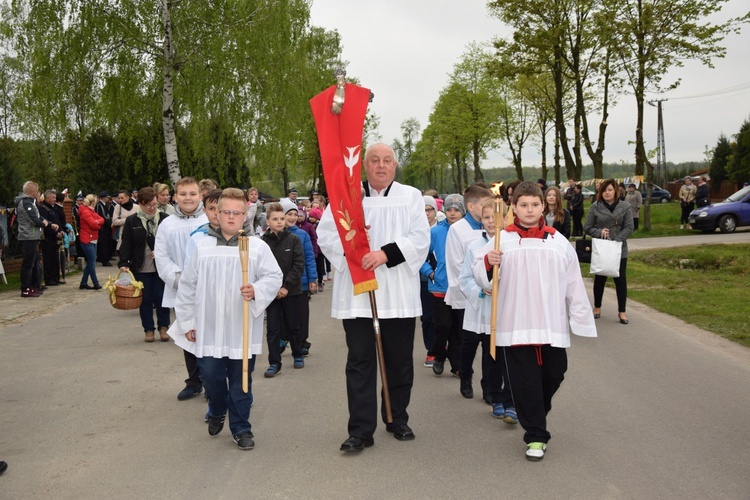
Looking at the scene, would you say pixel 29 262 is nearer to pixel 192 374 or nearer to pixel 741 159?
pixel 192 374

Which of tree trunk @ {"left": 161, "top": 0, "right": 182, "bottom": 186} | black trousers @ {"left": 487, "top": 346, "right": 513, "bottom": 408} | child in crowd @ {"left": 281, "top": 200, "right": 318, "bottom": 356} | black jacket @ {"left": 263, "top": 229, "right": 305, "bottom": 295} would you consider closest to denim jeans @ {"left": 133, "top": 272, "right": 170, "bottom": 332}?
child in crowd @ {"left": 281, "top": 200, "right": 318, "bottom": 356}

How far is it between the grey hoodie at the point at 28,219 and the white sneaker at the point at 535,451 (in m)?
12.5

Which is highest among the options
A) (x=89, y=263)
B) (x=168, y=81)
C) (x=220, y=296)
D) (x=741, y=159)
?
(x=168, y=81)

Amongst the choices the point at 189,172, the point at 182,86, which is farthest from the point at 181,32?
the point at 189,172

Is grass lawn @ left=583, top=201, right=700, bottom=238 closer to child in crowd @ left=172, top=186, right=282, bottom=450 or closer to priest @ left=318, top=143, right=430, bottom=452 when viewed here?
priest @ left=318, top=143, right=430, bottom=452

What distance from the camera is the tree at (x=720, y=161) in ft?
205

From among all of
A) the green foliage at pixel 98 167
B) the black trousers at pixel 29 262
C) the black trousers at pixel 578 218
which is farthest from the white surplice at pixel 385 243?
the green foliage at pixel 98 167

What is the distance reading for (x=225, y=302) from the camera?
599cm

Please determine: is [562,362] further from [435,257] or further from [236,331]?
[435,257]

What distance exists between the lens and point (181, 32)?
26.0 metres

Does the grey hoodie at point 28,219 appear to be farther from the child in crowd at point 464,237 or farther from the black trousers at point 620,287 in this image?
the child in crowd at point 464,237

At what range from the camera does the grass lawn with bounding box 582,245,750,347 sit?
11859 millimetres

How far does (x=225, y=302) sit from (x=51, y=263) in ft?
42.8

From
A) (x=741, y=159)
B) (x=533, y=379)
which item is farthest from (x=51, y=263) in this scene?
(x=741, y=159)
